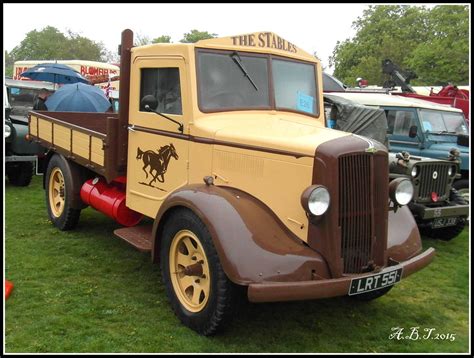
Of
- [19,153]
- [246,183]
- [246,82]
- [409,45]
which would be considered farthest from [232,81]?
[409,45]

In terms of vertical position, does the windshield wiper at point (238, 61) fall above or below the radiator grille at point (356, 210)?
above

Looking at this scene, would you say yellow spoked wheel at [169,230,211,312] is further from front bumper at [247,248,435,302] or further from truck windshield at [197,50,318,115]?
truck windshield at [197,50,318,115]

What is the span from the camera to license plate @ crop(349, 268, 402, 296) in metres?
3.52

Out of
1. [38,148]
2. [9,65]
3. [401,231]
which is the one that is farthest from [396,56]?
[9,65]

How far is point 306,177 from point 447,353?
5.64 feet

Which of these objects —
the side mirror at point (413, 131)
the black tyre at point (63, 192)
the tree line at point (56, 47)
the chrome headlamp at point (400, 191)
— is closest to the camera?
the chrome headlamp at point (400, 191)

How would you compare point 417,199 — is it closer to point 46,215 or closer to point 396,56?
point 46,215

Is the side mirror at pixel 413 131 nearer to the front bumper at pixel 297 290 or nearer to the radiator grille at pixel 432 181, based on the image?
the radiator grille at pixel 432 181

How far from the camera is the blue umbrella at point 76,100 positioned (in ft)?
33.7

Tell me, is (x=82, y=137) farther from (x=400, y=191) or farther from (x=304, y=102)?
(x=400, y=191)

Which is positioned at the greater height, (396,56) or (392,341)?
(396,56)

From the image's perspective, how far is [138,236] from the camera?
4.98m

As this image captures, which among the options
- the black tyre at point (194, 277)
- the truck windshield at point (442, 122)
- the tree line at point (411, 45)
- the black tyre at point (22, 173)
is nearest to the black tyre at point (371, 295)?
the black tyre at point (194, 277)

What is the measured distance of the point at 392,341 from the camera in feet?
13.0
